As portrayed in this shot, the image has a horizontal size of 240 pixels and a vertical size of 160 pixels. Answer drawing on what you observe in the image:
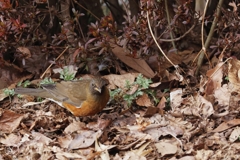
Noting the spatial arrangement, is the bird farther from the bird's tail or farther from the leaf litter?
the leaf litter

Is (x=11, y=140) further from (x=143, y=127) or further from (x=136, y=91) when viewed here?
(x=136, y=91)

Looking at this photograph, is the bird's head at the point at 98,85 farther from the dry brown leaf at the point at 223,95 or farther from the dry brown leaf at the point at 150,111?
the dry brown leaf at the point at 223,95

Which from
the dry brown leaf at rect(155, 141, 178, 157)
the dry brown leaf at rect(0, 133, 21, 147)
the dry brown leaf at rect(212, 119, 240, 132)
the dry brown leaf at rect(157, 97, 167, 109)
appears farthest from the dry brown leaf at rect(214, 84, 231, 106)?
the dry brown leaf at rect(0, 133, 21, 147)

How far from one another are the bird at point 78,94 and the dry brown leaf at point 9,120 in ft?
1.23

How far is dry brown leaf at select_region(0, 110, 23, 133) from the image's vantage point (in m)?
5.37

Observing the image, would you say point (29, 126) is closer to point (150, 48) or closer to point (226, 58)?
point (150, 48)

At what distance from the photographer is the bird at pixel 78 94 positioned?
5398 millimetres

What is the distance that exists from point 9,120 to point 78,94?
78 centimetres

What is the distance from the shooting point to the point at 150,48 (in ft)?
19.0

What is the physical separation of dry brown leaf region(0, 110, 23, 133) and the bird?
38cm

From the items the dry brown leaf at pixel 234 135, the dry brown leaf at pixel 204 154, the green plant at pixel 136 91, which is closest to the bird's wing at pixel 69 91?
the green plant at pixel 136 91

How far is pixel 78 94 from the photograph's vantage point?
5559mm

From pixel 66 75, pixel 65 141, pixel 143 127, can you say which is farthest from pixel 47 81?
pixel 143 127

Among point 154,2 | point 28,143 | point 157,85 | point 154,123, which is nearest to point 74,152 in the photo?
point 28,143
